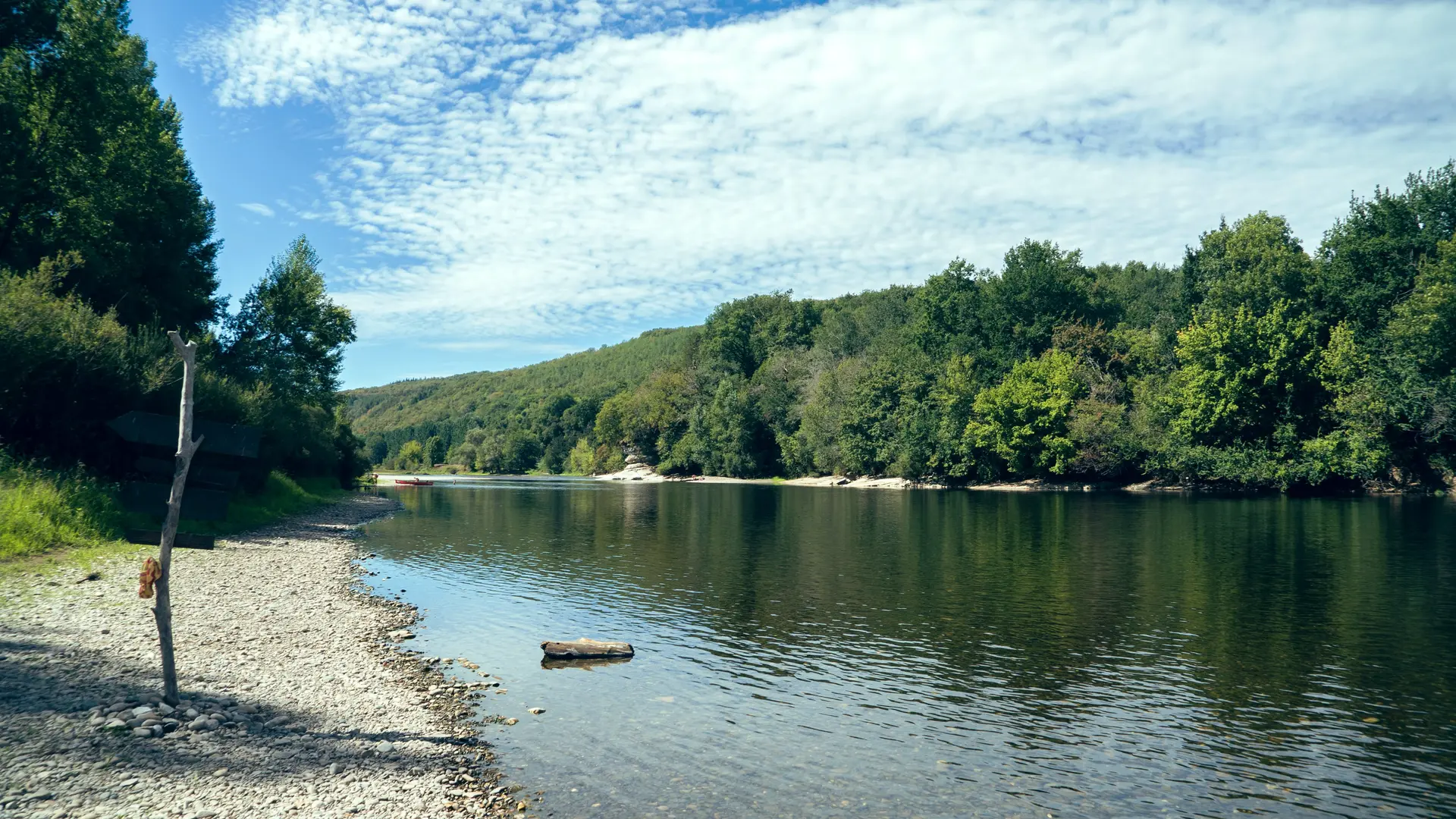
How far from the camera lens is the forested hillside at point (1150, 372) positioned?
71312mm

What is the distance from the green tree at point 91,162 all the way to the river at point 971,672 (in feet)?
69.1

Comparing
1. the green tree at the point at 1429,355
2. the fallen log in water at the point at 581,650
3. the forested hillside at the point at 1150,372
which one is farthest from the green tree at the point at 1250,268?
the fallen log in water at the point at 581,650

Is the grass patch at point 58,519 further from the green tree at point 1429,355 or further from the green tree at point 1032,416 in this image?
the green tree at point 1032,416

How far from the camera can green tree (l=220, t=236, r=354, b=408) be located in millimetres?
58812

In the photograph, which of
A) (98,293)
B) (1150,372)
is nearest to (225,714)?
(98,293)

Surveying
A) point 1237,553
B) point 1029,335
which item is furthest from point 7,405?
point 1029,335

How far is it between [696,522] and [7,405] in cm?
3835

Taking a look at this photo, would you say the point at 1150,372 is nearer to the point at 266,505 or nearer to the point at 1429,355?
the point at 1429,355

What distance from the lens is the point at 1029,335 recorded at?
351 ft

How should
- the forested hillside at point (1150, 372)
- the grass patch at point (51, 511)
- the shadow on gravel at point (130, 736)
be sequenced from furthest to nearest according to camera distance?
the forested hillside at point (1150, 372) < the grass patch at point (51, 511) < the shadow on gravel at point (130, 736)

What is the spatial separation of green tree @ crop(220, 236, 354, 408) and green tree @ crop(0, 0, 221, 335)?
10005mm

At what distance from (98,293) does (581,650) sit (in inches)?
1512

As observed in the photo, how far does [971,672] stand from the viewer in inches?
741

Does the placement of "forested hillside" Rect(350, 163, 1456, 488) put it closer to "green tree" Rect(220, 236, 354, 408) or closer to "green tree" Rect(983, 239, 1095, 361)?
"green tree" Rect(983, 239, 1095, 361)
